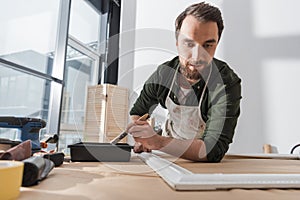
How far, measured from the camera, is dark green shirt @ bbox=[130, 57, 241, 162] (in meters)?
0.71

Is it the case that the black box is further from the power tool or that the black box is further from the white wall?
the white wall

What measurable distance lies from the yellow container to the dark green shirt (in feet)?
1.69

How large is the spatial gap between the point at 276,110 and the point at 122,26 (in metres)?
1.50

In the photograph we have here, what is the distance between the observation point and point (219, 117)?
0.74 m

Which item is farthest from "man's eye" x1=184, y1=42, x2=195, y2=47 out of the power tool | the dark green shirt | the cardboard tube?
the cardboard tube

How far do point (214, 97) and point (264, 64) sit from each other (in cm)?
117

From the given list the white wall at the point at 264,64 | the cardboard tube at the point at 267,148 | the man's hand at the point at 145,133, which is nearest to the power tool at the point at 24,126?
the man's hand at the point at 145,133

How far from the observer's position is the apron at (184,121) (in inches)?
37.5

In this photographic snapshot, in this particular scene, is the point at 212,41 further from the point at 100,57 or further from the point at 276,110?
the point at 100,57

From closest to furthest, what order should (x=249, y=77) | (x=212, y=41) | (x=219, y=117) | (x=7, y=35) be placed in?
1. (x=219, y=117)
2. (x=212, y=41)
3. (x=7, y=35)
4. (x=249, y=77)

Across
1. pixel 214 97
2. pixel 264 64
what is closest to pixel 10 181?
pixel 214 97

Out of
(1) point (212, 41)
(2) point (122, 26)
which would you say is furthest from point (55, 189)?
(2) point (122, 26)

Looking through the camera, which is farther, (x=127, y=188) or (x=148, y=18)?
(x=148, y=18)

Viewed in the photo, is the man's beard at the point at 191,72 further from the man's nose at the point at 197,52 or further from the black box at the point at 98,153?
the black box at the point at 98,153
